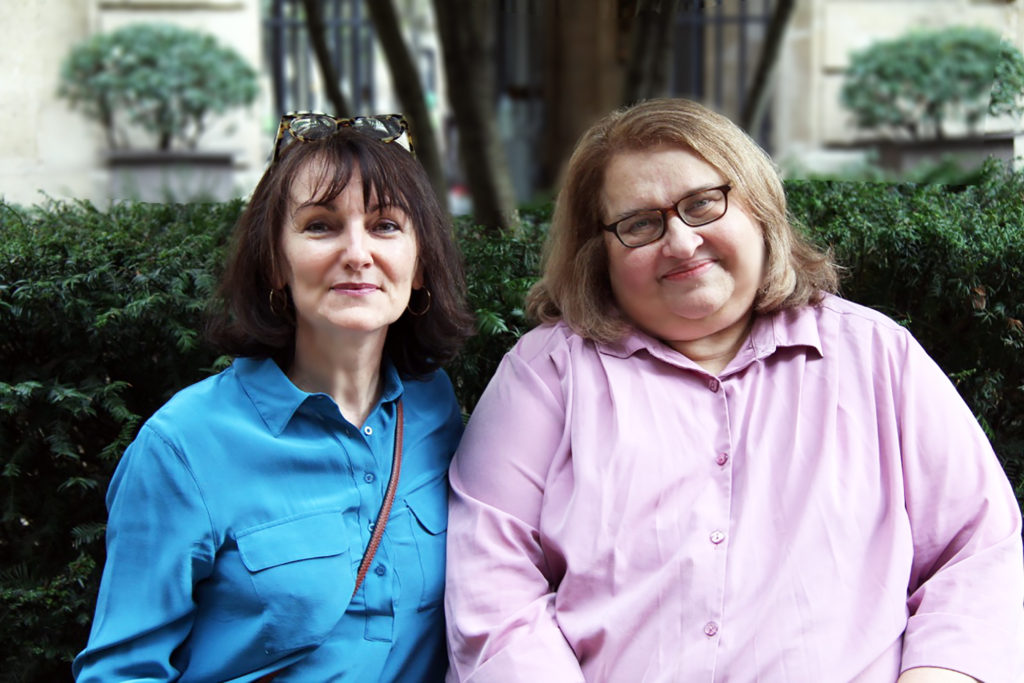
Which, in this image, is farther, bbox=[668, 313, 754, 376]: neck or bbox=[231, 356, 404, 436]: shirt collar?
bbox=[668, 313, 754, 376]: neck

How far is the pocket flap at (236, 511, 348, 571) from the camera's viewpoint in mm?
2299

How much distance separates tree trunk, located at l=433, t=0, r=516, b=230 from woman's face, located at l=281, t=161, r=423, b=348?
3.55m

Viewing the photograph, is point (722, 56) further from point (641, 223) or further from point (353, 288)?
point (353, 288)

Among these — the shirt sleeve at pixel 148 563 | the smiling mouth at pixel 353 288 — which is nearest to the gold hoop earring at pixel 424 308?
the smiling mouth at pixel 353 288

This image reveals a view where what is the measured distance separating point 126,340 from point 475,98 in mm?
3620

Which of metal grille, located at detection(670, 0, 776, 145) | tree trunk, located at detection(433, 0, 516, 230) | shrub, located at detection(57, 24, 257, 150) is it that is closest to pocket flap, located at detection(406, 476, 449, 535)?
tree trunk, located at detection(433, 0, 516, 230)

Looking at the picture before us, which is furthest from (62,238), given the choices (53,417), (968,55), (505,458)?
(968,55)

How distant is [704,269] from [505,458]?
1.99 ft

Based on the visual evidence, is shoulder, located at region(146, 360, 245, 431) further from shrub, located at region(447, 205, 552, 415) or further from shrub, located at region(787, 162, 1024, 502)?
shrub, located at region(787, 162, 1024, 502)

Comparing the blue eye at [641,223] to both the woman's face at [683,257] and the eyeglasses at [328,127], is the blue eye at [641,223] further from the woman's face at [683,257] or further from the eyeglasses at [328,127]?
the eyeglasses at [328,127]

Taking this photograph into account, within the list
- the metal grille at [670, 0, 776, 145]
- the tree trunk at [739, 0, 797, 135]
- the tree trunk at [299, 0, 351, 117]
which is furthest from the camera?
the metal grille at [670, 0, 776, 145]

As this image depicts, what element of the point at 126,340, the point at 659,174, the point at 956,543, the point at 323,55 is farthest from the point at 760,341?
the point at 323,55

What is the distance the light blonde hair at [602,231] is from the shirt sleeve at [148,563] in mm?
982

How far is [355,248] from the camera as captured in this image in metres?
2.41
